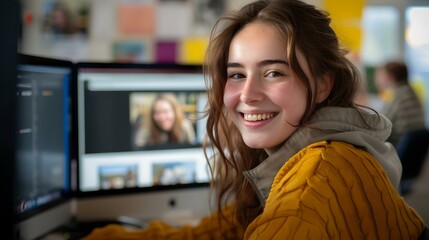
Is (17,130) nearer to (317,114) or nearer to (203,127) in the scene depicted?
(317,114)

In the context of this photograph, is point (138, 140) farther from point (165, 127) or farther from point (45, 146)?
point (45, 146)

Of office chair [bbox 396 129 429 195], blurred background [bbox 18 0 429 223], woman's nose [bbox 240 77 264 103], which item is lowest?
office chair [bbox 396 129 429 195]

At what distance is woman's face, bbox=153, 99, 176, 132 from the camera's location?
133 cm

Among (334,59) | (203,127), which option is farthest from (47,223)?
(334,59)

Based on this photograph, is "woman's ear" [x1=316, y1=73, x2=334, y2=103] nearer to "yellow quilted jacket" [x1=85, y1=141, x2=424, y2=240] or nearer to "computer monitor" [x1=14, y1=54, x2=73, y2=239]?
"yellow quilted jacket" [x1=85, y1=141, x2=424, y2=240]

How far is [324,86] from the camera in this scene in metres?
0.93

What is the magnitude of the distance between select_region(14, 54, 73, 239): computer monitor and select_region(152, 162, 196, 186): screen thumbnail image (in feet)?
0.78

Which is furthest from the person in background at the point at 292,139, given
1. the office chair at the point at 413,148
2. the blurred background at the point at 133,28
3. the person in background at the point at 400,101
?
the person in background at the point at 400,101

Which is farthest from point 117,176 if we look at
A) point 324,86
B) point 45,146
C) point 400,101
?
point 400,101

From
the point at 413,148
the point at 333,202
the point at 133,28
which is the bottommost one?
the point at 413,148

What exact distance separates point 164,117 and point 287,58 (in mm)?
548

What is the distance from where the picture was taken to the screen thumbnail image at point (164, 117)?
51.7 inches

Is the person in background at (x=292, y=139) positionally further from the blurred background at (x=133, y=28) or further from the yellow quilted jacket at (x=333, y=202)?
the blurred background at (x=133, y=28)

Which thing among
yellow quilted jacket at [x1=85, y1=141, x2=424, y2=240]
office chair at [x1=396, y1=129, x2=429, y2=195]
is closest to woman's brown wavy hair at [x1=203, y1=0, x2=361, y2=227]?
yellow quilted jacket at [x1=85, y1=141, x2=424, y2=240]
